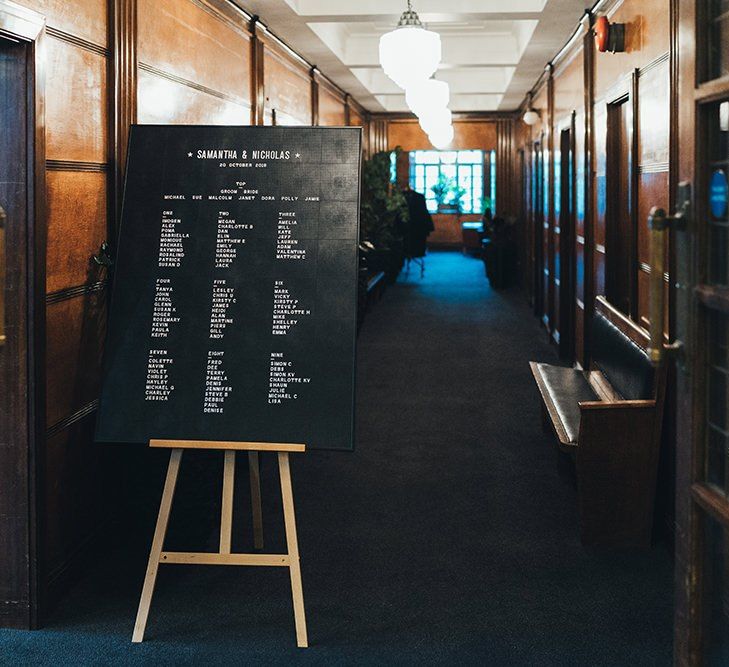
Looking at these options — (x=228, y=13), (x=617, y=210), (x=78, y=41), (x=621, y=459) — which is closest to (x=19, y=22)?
(x=78, y=41)

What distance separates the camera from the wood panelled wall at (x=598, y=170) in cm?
448

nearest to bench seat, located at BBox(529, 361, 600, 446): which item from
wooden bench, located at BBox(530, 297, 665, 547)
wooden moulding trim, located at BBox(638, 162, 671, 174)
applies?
wooden bench, located at BBox(530, 297, 665, 547)

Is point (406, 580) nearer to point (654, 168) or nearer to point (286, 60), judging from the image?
point (654, 168)

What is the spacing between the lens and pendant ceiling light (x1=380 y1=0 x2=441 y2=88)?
17.6ft

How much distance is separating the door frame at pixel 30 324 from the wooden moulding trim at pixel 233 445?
432mm

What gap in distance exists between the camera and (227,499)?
3240 mm

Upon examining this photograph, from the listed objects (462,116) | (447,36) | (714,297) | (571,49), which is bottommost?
(714,297)

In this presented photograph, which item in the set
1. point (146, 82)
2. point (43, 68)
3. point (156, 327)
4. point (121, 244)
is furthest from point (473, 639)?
point (146, 82)

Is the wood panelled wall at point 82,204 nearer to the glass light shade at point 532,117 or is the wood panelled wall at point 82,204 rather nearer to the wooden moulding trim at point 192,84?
the wooden moulding trim at point 192,84

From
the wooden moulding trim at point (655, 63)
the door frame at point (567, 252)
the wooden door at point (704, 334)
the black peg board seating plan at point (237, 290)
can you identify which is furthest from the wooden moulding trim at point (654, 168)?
the door frame at point (567, 252)

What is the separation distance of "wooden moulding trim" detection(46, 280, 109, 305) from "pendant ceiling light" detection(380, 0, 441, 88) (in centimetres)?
250

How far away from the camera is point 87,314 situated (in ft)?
11.9

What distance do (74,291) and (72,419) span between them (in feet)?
1.58

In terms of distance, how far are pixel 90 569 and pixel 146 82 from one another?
2158 mm
